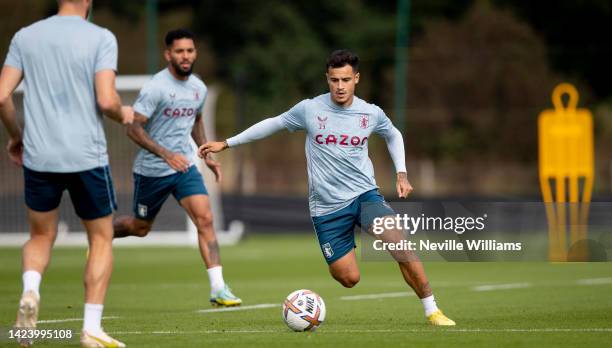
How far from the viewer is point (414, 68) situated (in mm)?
37469

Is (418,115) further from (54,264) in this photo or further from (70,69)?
(70,69)

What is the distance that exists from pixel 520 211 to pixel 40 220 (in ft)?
39.5

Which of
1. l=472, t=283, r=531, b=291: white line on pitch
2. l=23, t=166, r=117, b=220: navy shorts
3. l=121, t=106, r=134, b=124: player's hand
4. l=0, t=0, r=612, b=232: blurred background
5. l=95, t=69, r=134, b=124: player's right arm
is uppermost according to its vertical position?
l=0, t=0, r=612, b=232: blurred background

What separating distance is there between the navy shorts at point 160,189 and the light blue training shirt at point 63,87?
14.0ft

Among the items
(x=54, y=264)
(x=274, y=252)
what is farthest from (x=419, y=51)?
(x=54, y=264)

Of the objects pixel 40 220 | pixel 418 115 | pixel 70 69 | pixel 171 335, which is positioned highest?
pixel 418 115

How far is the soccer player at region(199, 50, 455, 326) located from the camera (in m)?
9.49

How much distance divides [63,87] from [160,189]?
448 centimetres

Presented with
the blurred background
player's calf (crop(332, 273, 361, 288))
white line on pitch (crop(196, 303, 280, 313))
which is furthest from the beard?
the blurred background

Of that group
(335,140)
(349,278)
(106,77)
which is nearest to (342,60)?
(335,140)

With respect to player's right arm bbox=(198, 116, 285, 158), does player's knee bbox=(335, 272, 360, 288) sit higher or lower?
lower

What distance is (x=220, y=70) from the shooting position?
1571 inches

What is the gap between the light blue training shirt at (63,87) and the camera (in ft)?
24.8

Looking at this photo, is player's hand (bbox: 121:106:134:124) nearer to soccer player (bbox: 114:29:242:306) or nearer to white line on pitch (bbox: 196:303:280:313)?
white line on pitch (bbox: 196:303:280:313)
